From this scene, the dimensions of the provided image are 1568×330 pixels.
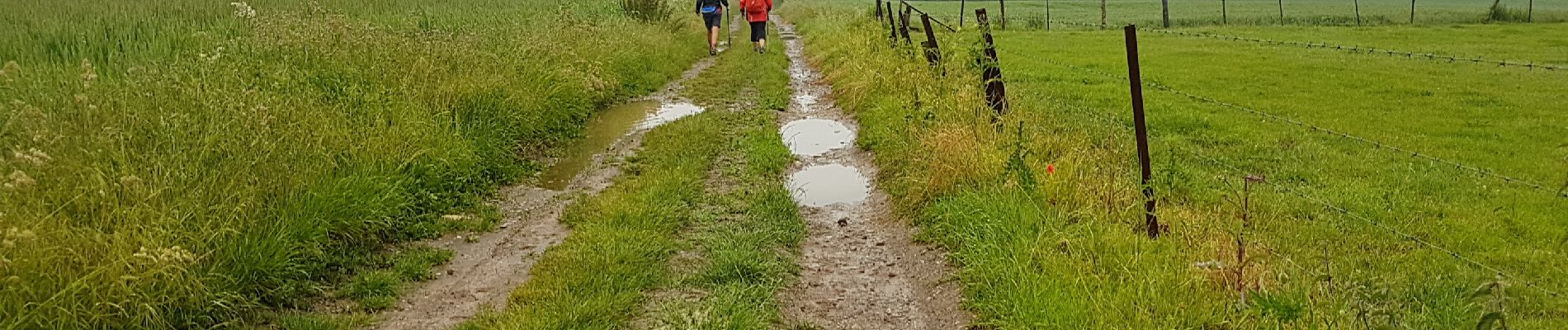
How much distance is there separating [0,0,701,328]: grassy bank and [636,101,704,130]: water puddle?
76 cm

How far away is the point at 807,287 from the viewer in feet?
17.6

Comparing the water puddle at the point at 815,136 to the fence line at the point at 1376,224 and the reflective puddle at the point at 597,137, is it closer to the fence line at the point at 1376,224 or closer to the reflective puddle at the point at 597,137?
the reflective puddle at the point at 597,137

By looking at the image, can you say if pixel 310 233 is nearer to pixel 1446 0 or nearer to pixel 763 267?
pixel 763 267

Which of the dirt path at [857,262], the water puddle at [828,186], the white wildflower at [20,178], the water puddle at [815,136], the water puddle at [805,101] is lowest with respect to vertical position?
the dirt path at [857,262]

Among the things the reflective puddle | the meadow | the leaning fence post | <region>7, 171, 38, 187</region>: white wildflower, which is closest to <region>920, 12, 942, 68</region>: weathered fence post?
the meadow

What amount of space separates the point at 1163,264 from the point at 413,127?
553 centimetres

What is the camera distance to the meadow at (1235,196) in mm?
4348

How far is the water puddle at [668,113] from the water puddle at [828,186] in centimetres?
273

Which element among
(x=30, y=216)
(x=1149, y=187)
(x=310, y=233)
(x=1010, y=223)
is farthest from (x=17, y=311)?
(x=1149, y=187)

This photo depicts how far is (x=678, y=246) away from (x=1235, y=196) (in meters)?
3.97

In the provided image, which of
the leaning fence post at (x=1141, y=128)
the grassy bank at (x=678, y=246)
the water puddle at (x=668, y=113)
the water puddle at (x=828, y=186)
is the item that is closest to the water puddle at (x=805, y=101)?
the water puddle at (x=668, y=113)

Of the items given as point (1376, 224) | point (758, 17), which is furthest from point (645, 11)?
point (1376, 224)

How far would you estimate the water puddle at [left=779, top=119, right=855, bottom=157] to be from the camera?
9.60m

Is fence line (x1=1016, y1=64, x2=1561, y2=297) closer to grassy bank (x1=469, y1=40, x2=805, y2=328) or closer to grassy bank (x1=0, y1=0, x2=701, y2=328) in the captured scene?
grassy bank (x1=469, y1=40, x2=805, y2=328)
